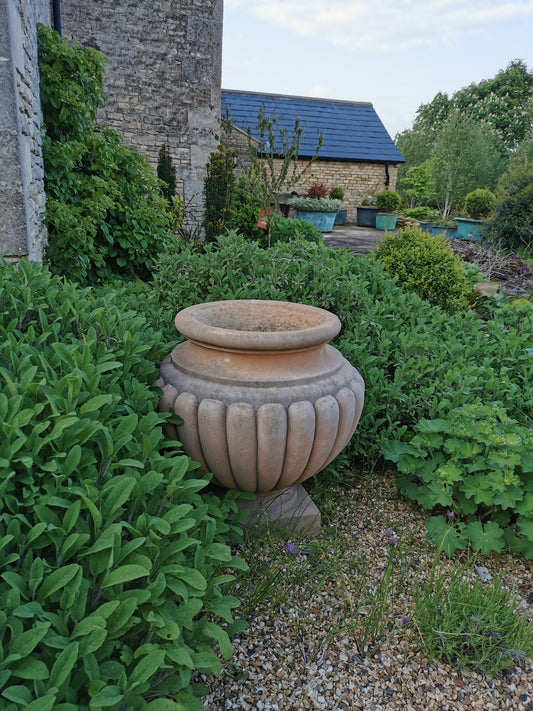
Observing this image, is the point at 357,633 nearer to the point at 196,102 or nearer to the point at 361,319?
the point at 361,319

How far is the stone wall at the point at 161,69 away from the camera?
8.58 m

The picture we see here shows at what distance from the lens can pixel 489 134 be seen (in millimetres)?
20000

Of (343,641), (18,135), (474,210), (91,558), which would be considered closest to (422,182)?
(474,210)

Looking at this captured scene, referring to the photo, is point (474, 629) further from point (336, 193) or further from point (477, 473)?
point (336, 193)

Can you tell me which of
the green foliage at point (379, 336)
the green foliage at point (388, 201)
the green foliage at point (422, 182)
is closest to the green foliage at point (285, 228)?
the green foliage at point (379, 336)

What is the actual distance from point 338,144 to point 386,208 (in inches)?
138

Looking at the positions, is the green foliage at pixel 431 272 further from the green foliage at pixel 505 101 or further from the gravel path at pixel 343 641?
the green foliage at pixel 505 101

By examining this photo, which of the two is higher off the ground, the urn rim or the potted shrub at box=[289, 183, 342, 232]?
the potted shrub at box=[289, 183, 342, 232]

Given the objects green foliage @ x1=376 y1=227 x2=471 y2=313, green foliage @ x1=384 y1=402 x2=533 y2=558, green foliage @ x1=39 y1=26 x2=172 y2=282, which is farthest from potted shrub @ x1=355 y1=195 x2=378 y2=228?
green foliage @ x1=384 y1=402 x2=533 y2=558

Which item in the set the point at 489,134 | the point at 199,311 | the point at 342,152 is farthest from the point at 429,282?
the point at 489,134

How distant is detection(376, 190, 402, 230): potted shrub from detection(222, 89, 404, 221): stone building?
1761 millimetres

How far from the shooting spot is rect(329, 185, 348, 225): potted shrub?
657 inches

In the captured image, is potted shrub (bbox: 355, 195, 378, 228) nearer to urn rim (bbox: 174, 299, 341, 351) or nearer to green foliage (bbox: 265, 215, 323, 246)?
green foliage (bbox: 265, 215, 323, 246)

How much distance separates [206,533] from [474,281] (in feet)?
17.2
